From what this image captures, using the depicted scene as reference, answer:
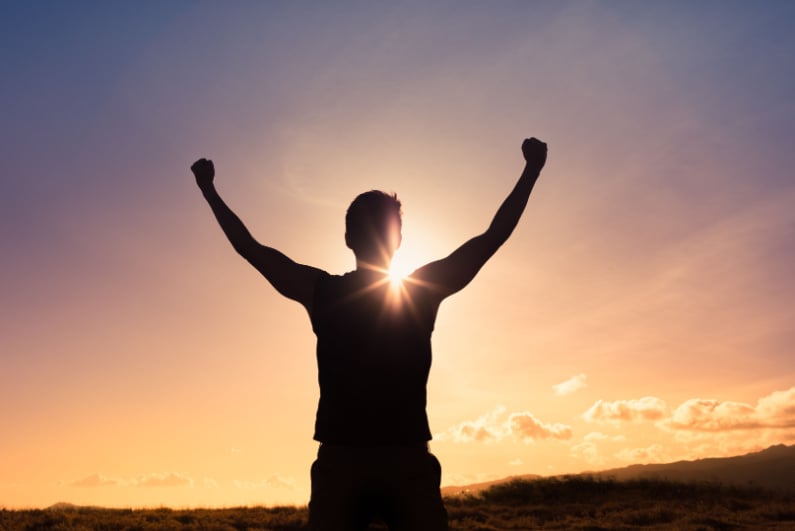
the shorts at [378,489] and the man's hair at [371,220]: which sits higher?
the man's hair at [371,220]

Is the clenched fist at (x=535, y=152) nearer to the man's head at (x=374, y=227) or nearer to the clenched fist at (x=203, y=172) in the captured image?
the man's head at (x=374, y=227)

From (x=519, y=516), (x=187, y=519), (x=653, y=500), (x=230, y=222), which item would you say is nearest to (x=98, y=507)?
(x=187, y=519)

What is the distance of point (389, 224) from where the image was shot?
3850mm

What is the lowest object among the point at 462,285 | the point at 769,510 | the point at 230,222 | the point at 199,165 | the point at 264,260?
the point at 769,510

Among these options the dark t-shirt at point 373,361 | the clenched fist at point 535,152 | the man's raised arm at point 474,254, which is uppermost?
the clenched fist at point 535,152

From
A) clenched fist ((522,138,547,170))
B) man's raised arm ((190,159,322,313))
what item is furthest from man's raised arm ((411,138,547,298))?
man's raised arm ((190,159,322,313))

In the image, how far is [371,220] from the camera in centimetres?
383

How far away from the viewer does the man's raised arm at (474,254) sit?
365 centimetres

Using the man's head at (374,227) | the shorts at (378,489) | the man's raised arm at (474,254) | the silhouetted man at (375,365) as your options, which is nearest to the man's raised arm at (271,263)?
the silhouetted man at (375,365)

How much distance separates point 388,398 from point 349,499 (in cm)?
49

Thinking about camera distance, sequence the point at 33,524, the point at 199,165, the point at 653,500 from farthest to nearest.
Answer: the point at 653,500 < the point at 33,524 < the point at 199,165

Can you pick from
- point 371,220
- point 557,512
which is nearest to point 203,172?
point 371,220

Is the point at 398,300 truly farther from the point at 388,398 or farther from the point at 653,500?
the point at 653,500

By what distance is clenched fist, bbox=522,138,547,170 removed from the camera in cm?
426
